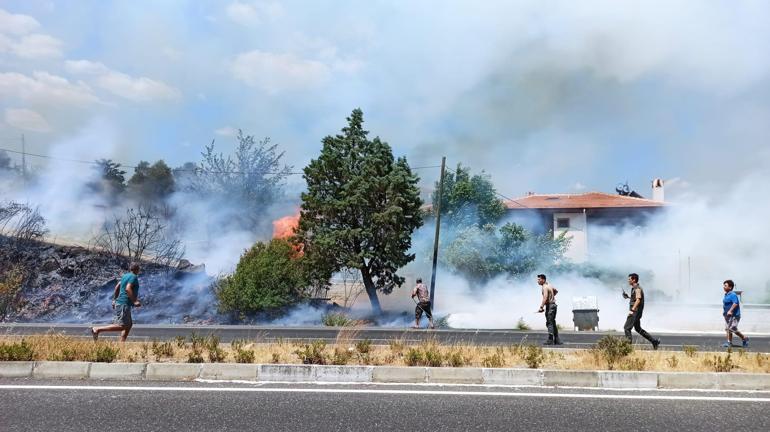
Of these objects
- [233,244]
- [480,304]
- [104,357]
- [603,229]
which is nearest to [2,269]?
[233,244]

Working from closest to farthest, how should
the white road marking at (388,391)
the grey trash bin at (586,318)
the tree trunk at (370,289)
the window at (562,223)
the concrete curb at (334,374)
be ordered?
the white road marking at (388,391) < the concrete curb at (334,374) < the grey trash bin at (586,318) < the tree trunk at (370,289) < the window at (562,223)

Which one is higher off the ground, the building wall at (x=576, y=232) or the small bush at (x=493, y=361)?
the building wall at (x=576, y=232)

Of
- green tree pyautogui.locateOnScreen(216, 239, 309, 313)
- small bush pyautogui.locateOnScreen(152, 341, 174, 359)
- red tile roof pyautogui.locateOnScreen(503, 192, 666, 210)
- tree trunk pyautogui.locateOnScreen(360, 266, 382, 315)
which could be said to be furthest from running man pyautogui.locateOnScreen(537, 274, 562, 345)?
red tile roof pyautogui.locateOnScreen(503, 192, 666, 210)

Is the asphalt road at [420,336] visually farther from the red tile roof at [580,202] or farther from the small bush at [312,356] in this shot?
the red tile roof at [580,202]

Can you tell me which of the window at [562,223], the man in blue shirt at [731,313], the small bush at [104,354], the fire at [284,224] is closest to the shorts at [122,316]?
the small bush at [104,354]

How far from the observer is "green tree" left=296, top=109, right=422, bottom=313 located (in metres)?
23.2

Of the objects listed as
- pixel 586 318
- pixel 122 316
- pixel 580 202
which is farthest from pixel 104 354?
pixel 580 202

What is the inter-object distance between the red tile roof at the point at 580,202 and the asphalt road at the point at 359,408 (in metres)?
30.0

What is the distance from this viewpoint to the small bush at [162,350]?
7.91 metres

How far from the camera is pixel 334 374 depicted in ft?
23.3

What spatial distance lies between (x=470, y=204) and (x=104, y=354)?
27.0 metres

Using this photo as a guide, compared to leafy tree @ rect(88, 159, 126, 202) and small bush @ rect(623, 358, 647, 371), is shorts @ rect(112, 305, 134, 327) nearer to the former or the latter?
small bush @ rect(623, 358, 647, 371)

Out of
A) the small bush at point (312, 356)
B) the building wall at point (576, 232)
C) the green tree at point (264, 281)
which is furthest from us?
the building wall at point (576, 232)

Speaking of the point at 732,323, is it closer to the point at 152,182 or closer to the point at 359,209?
the point at 359,209
